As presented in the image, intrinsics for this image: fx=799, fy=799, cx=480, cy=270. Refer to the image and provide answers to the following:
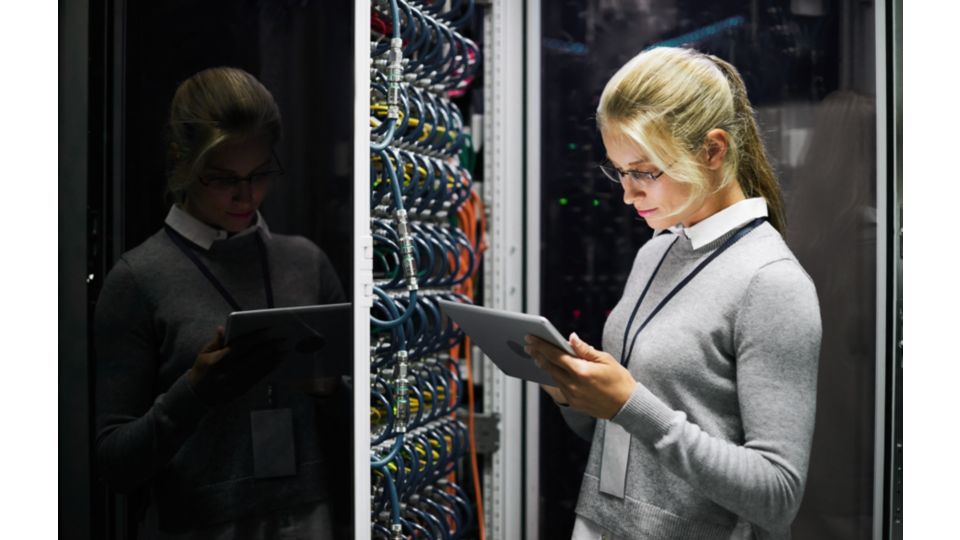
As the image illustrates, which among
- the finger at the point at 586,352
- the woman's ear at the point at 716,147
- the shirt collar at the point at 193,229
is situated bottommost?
the finger at the point at 586,352

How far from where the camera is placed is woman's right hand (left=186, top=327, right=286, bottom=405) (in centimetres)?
142

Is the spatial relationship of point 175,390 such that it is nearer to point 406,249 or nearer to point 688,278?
point 406,249

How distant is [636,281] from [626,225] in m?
0.64

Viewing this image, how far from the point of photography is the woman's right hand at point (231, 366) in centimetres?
142

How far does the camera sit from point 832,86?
203 cm

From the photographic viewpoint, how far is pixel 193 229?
1.41 metres

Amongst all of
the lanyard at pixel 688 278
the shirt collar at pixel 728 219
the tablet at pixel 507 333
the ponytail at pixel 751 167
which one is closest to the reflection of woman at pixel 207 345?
the tablet at pixel 507 333

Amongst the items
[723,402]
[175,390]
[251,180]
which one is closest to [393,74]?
[251,180]

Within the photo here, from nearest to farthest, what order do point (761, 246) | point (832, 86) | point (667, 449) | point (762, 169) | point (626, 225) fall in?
point (667, 449) → point (761, 246) → point (762, 169) → point (832, 86) → point (626, 225)

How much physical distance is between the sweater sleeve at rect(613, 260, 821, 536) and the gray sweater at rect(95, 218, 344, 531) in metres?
0.71

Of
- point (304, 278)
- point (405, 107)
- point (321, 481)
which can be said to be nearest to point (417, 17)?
point (405, 107)

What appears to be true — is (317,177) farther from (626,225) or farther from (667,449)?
(626,225)

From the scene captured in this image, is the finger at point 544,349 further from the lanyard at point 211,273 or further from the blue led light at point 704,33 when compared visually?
the blue led light at point 704,33

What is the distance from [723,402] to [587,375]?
0.27m
